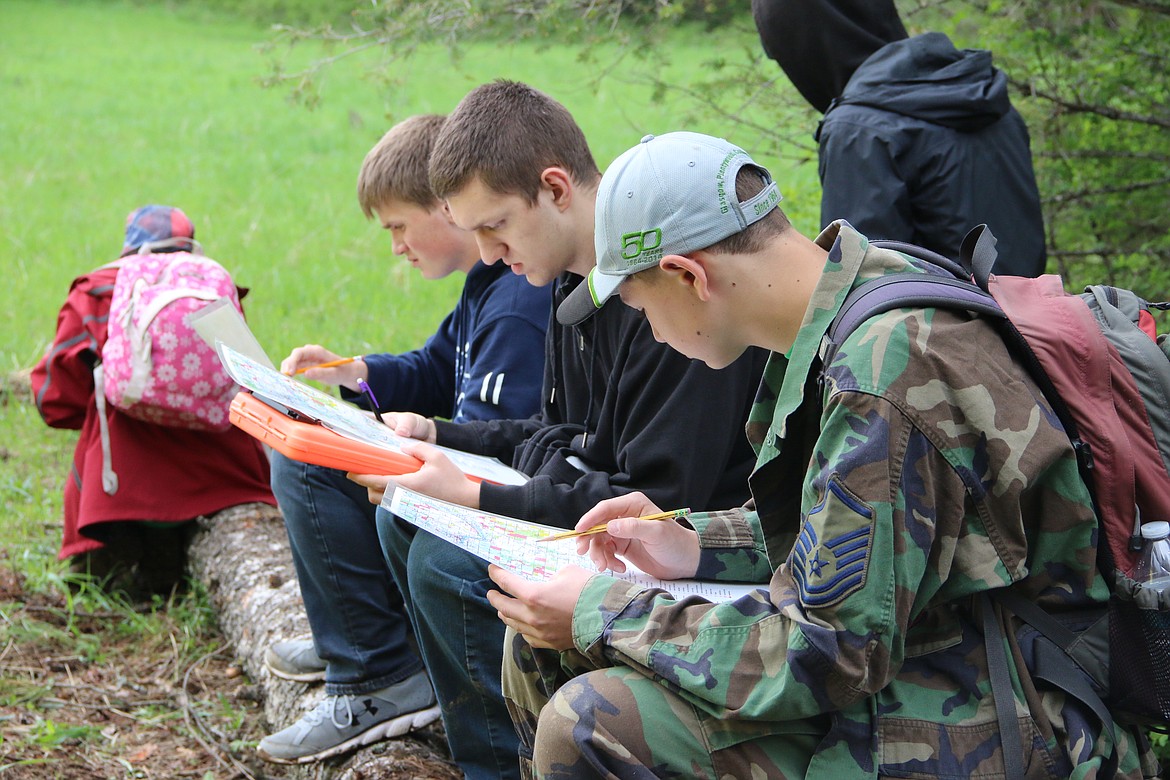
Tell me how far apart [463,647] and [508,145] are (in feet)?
4.00

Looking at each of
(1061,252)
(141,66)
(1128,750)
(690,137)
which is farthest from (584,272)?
(141,66)

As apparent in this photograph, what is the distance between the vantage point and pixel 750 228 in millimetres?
1854

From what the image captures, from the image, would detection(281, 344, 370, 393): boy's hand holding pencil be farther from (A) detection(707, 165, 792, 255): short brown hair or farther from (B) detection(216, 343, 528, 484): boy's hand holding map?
(A) detection(707, 165, 792, 255): short brown hair

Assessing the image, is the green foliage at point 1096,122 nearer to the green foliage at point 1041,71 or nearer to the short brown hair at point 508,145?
the green foliage at point 1041,71

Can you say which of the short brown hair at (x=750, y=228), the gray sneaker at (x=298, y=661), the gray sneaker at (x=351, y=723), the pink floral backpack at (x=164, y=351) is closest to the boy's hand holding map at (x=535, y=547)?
the short brown hair at (x=750, y=228)

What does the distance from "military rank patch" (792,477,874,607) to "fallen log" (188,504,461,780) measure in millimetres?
1557

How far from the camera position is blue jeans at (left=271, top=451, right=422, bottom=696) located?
10.2 ft

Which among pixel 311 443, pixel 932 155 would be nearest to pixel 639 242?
pixel 311 443

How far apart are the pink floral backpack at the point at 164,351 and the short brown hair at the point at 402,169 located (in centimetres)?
75

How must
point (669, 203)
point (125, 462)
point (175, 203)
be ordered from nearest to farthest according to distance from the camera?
point (669, 203)
point (125, 462)
point (175, 203)

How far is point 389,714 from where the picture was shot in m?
3.08

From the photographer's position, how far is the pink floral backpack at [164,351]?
13.1 feet

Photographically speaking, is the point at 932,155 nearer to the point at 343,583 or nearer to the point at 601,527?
the point at 601,527

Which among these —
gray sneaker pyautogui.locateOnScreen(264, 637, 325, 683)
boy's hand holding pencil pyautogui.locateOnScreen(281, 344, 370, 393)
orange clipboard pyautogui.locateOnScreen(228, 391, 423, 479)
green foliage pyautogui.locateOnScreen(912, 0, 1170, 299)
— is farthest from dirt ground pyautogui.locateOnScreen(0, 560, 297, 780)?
green foliage pyautogui.locateOnScreen(912, 0, 1170, 299)
